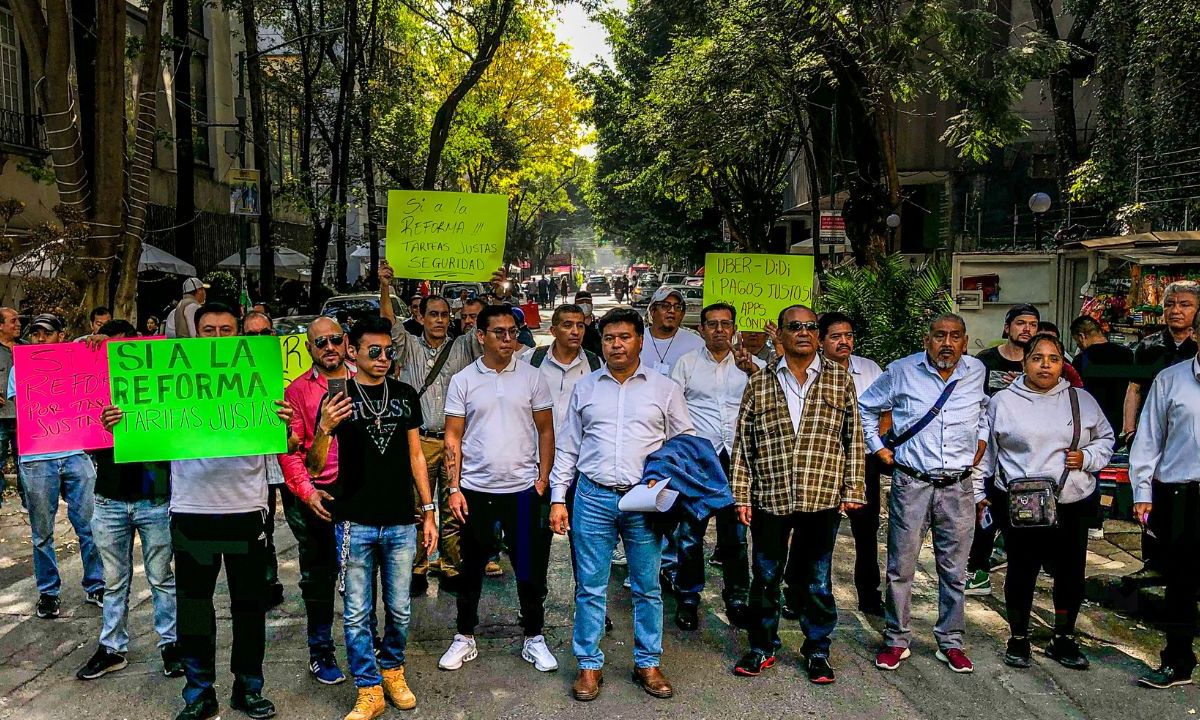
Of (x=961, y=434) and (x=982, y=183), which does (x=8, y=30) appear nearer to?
(x=961, y=434)

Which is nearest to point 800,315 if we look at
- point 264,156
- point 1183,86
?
point 1183,86

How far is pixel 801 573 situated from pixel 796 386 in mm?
1026

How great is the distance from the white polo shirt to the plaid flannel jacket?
3.85 ft

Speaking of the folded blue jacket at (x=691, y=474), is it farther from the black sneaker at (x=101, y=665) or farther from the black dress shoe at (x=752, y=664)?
the black sneaker at (x=101, y=665)

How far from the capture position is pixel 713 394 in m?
6.50

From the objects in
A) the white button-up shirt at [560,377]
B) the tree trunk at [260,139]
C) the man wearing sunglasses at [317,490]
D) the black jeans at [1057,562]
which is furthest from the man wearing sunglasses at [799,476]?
the tree trunk at [260,139]

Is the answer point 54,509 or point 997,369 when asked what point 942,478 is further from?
point 54,509

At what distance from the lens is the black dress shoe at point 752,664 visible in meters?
5.30

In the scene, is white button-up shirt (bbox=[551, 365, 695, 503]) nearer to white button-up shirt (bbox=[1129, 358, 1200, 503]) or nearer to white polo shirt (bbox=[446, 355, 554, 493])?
white polo shirt (bbox=[446, 355, 554, 493])

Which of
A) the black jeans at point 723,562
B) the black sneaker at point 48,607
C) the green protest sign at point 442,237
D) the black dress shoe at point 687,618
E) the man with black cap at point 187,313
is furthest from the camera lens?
the man with black cap at point 187,313

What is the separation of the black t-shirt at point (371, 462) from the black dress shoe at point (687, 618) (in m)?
2.12

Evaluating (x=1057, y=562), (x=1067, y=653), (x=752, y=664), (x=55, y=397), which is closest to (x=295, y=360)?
(x=55, y=397)

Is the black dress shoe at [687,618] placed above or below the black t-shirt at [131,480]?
below

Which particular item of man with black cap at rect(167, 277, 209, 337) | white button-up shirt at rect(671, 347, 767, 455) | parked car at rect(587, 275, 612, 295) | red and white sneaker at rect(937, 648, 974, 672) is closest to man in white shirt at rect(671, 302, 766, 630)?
white button-up shirt at rect(671, 347, 767, 455)
